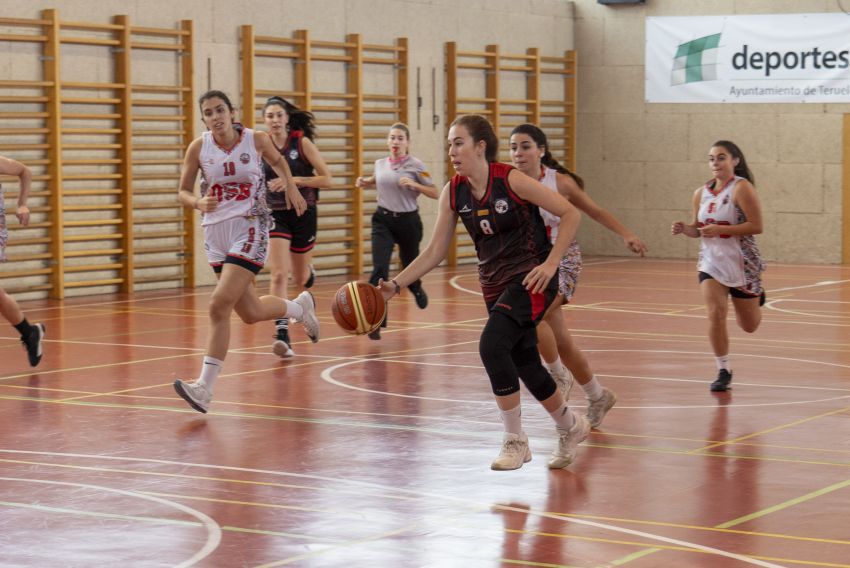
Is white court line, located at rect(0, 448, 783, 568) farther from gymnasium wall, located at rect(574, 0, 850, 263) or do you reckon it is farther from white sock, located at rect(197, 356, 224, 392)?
gymnasium wall, located at rect(574, 0, 850, 263)

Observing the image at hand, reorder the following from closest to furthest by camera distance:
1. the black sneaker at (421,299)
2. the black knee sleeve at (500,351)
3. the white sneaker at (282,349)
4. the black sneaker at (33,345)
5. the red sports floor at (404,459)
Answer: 1. the red sports floor at (404,459)
2. the black knee sleeve at (500,351)
3. the black sneaker at (33,345)
4. the white sneaker at (282,349)
5. the black sneaker at (421,299)

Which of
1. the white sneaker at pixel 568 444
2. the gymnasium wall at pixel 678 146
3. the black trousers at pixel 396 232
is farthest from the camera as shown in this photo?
the gymnasium wall at pixel 678 146

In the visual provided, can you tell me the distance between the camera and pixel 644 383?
9234 millimetres

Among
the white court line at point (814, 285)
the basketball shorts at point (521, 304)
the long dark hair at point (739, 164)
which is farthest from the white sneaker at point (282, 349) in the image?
the white court line at point (814, 285)

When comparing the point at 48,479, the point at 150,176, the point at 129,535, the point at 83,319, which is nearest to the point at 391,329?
the point at 83,319

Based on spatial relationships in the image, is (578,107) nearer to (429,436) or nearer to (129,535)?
(429,436)

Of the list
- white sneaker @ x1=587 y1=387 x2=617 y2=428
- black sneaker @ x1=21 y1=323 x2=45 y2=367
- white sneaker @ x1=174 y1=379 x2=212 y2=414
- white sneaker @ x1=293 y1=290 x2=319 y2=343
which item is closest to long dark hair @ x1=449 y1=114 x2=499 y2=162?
white sneaker @ x1=587 y1=387 x2=617 y2=428

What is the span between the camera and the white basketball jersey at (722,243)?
358 inches

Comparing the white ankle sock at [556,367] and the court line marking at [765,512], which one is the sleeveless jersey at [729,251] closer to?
the white ankle sock at [556,367]

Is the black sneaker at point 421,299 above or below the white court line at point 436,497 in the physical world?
above

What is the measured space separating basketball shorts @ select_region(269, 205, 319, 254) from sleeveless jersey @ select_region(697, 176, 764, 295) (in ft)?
11.4

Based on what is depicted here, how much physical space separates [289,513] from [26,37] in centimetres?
1019

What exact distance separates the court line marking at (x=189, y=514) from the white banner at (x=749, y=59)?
15924 mm

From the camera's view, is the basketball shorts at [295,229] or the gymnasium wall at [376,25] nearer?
the basketball shorts at [295,229]
